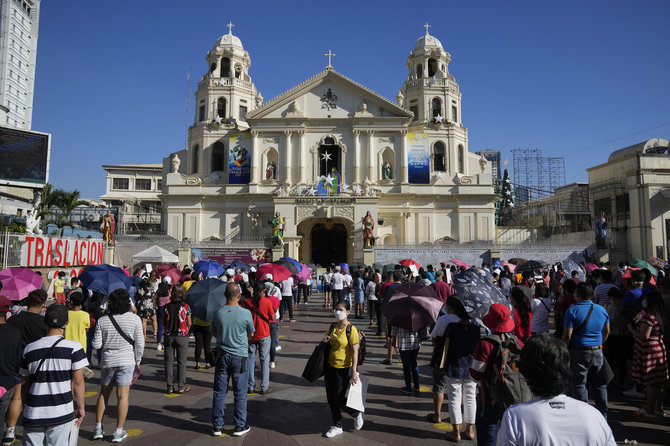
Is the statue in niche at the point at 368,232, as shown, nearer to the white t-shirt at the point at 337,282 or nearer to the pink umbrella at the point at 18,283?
the white t-shirt at the point at 337,282

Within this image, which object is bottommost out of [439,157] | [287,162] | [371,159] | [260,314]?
[260,314]

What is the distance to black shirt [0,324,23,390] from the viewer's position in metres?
4.42

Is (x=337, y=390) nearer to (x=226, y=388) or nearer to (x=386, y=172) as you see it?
(x=226, y=388)

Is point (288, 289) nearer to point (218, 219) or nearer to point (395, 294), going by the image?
point (395, 294)

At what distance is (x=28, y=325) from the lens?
16.9 ft

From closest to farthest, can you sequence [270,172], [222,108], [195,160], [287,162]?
[287,162] → [270,172] → [195,160] → [222,108]

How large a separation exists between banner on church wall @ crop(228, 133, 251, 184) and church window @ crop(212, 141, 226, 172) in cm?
143

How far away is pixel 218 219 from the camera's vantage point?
36.5 m

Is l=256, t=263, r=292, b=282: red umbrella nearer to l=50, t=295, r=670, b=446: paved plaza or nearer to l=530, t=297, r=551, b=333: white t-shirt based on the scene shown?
l=50, t=295, r=670, b=446: paved plaza

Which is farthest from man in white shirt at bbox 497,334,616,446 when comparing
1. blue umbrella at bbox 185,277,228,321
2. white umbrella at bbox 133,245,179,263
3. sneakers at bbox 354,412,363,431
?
white umbrella at bbox 133,245,179,263

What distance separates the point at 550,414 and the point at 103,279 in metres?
9.14

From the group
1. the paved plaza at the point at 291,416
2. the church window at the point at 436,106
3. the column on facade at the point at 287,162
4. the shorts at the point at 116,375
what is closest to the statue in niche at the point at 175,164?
the column on facade at the point at 287,162

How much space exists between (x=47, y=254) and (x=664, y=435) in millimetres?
23569

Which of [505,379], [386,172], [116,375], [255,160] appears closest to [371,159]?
[386,172]
